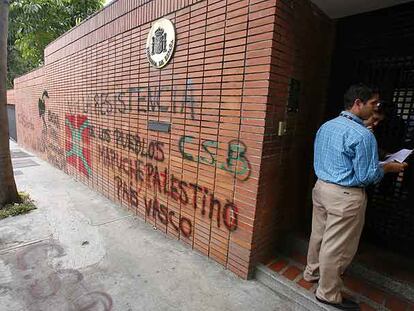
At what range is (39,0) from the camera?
35.2ft

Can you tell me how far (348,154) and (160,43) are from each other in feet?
9.27

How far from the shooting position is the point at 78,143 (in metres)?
6.35

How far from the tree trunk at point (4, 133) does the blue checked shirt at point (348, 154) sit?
4.76m

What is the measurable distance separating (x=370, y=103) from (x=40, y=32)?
14036 millimetres

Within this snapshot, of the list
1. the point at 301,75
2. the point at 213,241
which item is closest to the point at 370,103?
the point at 301,75

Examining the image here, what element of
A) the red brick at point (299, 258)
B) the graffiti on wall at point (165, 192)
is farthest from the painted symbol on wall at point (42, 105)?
the red brick at point (299, 258)

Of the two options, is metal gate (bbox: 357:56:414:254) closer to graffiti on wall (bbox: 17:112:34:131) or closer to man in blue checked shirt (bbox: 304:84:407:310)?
man in blue checked shirt (bbox: 304:84:407:310)

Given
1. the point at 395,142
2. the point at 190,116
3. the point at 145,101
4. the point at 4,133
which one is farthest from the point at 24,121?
the point at 395,142

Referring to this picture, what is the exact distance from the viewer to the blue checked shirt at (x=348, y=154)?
2014mm

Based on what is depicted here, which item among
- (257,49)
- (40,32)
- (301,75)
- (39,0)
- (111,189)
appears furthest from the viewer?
(40,32)

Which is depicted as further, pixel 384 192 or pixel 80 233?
pixel 80 233

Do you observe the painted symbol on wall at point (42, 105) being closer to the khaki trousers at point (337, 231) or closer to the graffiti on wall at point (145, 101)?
the graffiti on wall at point (145, 101)

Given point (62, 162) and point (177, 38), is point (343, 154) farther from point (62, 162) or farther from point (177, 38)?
point (62, 162)

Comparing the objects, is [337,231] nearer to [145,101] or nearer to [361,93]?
[361,93]
